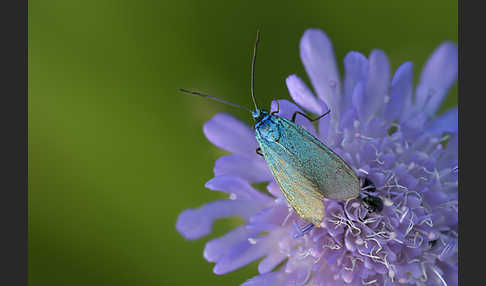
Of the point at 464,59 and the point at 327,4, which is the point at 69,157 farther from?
the point at 464,59

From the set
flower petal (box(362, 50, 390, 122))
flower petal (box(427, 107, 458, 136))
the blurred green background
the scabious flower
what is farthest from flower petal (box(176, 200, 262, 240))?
flower petal (box(427, 107, 458, 136))

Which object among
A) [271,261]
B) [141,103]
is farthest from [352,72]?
[141,103]

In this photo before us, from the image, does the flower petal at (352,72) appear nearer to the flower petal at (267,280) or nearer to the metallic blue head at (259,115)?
the metallic blue head at (259,115)

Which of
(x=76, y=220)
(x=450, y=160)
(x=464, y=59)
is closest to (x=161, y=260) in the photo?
(x=76, y=220)

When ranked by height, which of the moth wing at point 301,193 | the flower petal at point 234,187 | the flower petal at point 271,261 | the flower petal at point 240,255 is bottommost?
the flower petal at point 271,261

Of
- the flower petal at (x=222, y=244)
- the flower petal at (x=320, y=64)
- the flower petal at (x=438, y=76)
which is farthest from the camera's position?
the flower petal at (x=438, y=76)

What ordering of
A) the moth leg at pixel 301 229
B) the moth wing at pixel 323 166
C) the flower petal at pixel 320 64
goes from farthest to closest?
1. the flower petal at pixel 320 64
2. the moth leg at pixel 301 229
3. the moth wing at pixel 323 166

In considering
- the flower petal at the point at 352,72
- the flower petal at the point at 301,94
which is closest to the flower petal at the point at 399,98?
the flower petal at the point at 352,72
